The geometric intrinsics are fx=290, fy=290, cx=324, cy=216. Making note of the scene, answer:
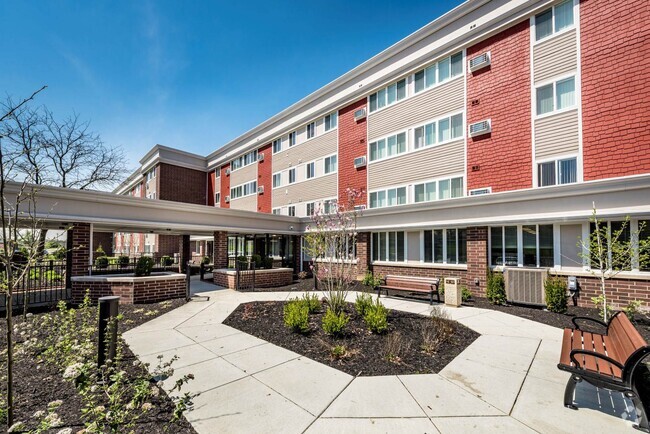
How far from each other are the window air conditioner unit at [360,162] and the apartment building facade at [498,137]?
70 millimetres

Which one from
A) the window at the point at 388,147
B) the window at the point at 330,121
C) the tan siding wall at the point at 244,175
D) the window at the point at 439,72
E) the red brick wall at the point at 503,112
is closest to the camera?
the red brick wall at the point at 503,112

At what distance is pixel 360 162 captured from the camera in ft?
61.7

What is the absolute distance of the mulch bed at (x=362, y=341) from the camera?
5.19m

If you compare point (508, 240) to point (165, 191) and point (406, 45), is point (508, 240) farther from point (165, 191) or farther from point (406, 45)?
point (165, 191)

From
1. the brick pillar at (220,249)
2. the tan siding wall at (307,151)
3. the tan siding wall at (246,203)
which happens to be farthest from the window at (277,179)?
the brick pillar at (220,249)

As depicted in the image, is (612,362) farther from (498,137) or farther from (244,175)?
(244,175)

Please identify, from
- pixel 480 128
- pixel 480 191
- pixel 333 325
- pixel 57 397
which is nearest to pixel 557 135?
pixel 480 128

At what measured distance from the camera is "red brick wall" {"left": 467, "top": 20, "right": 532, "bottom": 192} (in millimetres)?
12336

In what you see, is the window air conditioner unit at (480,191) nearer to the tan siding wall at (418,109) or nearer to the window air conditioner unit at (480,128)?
the window air conditioner unit at (480,128)

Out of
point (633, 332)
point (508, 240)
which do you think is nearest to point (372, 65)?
point (508, 240)

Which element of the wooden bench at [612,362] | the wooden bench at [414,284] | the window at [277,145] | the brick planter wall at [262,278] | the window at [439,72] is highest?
the window at [439,72]

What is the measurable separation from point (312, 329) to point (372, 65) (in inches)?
661

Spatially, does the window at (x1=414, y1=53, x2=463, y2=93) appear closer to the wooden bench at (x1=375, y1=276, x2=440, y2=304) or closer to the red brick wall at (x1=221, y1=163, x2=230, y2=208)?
the wooden bench at (x1=375, y1=276, x2=440, y2=304)

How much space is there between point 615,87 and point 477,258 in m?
7.73
